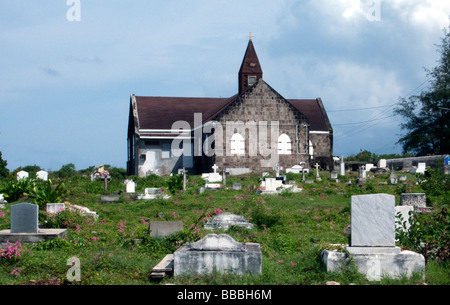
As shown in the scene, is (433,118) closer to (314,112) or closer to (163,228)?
(314,112)

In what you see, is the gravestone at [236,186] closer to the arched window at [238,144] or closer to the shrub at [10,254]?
the arched window at [238,144]

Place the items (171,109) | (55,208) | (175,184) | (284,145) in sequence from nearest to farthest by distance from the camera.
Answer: (55,208) → (175,184) → (284,145) → (171,109)

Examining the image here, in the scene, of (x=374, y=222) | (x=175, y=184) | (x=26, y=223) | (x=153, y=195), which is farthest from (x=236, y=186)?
(x=374, y=222)

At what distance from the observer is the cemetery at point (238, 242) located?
31.8 feet

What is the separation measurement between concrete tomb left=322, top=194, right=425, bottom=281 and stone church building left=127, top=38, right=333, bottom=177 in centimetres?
2577

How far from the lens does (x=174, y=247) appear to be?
1237 centimetres

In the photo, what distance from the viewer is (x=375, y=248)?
9914 mm

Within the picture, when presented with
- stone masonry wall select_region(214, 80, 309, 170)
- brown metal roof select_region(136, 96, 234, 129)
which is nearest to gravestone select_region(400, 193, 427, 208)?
stone masonry wall select_region(214, 80, 309, 170)

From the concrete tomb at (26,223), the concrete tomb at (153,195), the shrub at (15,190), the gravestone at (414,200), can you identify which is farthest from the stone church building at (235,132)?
the concrete tomb at (26,223)

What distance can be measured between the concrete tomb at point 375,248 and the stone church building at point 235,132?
25.8 meters

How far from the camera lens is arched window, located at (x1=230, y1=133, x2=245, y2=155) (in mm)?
36906

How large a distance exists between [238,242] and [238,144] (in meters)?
27.0
